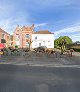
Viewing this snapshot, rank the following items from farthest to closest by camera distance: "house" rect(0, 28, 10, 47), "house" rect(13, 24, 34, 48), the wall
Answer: the wall
"house" rect(13, 24, 34, 48)
"house" rect(0, 28, 10, 47)

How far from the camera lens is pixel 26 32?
78.8m

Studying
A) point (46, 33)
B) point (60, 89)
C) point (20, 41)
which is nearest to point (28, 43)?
point (20, 41)

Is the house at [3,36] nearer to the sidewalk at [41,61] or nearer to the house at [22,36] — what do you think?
the house at [22,36]

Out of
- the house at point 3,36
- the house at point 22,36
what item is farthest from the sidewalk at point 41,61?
the house at point 22,36

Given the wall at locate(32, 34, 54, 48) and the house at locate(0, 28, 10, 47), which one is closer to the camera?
the house at locate(0, 28, 10, 47)

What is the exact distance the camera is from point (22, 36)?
78.6 metres

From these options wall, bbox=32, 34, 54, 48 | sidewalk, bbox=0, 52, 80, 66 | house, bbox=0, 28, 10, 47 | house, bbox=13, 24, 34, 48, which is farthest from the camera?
wall, bbox=32, 34, 54, 48

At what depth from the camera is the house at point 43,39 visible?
79625 mm

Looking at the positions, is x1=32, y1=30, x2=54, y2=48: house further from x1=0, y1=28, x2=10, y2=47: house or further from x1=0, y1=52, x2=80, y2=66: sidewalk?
x1=0, y1=52, x2=80, y2=66: sidewalk

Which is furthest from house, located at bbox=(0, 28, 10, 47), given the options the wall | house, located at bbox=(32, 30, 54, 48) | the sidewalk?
the sidewalk

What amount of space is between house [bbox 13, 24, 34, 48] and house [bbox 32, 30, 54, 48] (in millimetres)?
2151

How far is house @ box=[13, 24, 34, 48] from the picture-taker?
257 ft

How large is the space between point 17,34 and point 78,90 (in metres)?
71.4

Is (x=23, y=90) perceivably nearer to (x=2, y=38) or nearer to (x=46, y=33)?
(x=2, y=38)
